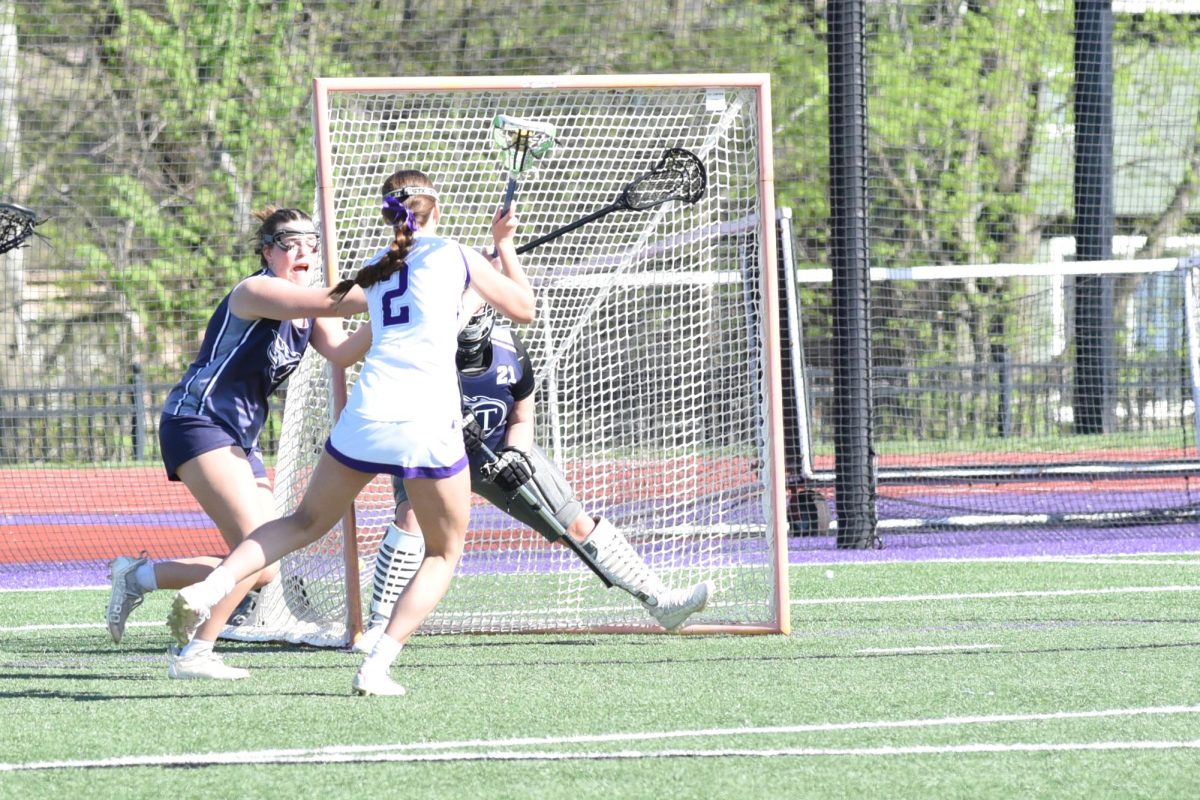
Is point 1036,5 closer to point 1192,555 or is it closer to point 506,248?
point 1192,555

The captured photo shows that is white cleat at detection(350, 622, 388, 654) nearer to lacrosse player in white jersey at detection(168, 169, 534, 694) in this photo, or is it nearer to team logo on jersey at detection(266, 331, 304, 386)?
lacrosse player in white jersey at detection(168, 169, 534, 694)

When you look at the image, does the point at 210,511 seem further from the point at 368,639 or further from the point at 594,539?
the point at 594,539

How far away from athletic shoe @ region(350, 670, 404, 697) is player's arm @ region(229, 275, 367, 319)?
126cm

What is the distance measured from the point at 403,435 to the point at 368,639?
5.23ft

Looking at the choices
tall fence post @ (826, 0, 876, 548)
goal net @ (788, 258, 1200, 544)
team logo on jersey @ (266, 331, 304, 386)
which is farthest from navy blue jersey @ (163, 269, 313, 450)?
goal net @ (788, 258, 1200, 544)

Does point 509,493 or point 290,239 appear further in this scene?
point 509,493

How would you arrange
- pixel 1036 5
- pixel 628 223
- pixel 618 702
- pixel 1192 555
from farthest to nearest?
pixel 1036 5 < pixel 1192 555 < pixel 628 223 < pixel 618 702

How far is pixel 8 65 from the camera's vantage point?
14.2 metres

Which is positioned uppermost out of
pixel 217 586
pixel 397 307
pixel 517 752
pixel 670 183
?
pixel 670 183

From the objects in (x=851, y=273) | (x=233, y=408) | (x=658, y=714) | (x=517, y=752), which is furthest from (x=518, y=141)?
(x=851, y=273)

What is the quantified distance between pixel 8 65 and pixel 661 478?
8.72 meters

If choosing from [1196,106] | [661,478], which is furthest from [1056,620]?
[1196,106]

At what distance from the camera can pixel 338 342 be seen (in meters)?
6.18

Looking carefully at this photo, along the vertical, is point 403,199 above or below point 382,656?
above
